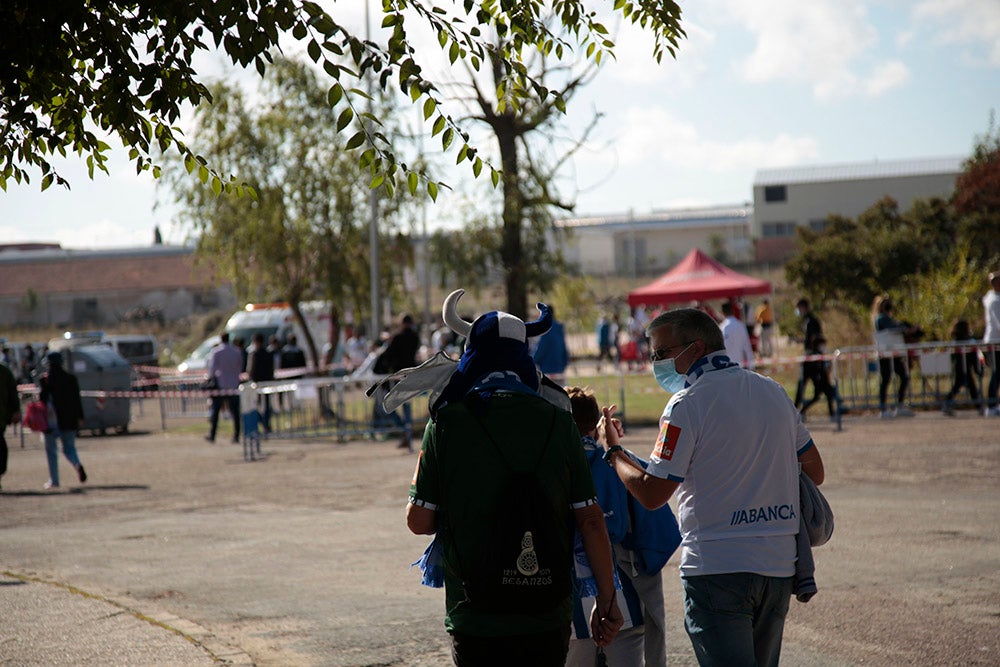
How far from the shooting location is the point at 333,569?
28.5 ft

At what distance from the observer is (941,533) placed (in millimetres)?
9117

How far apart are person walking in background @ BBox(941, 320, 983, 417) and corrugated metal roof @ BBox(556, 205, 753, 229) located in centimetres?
7597

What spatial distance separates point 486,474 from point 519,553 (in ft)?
0.85

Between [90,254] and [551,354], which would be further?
[90,254]

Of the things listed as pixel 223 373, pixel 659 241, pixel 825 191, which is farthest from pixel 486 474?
pixel 659 241

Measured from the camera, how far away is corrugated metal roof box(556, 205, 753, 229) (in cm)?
10081

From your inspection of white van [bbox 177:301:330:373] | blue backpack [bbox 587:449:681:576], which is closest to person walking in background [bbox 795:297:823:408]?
blue backpack [bbox 587:449:681:576]

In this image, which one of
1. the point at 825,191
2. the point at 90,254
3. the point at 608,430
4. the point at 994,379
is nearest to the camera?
the point at 608,430

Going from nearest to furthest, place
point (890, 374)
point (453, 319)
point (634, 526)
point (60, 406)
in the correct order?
1. point (453, 319)
2. point (634, 526)
3. point (60, 406)
4. point (890, 374)

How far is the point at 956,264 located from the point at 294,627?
22.0m

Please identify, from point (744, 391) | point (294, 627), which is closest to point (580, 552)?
point (744, 391)

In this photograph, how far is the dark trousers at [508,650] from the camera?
3496mm

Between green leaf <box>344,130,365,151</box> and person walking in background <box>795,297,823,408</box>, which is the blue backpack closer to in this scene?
green leaf <box>344,130,365,151</box>

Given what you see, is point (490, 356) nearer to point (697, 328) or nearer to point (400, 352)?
point (697, 328)
